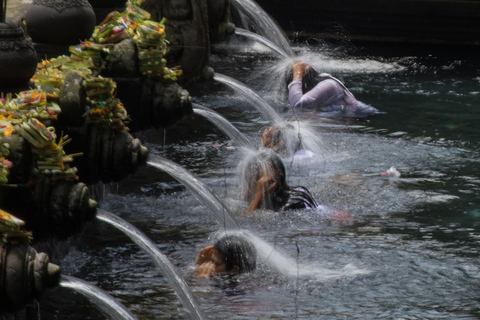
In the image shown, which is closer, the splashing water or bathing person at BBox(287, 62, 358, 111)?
the splashing water

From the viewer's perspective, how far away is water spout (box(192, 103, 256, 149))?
1003 centimetres

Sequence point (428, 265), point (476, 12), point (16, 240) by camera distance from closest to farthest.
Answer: point (16, 240), point (428, 265), point (476, 12)

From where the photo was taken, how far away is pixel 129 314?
19.2 feet

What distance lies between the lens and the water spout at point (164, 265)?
6.39 metres

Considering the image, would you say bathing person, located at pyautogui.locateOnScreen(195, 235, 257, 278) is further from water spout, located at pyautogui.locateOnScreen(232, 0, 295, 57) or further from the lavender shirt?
water spout, located at pyautogui.locateOnScreen(232, 0, 295, 57)

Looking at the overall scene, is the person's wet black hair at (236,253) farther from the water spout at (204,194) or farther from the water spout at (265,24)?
the water spout at (265,24)

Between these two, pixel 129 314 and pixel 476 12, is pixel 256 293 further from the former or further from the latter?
pixel 476 12

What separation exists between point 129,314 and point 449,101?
890 centimetres

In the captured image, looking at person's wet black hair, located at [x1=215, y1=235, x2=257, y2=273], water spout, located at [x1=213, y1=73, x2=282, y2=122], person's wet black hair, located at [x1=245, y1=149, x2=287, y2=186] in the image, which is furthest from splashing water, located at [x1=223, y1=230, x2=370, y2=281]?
water spout, located at [x1=213, y1=73, x2=282, y2=122]

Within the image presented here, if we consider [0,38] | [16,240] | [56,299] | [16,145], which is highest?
[0,38]

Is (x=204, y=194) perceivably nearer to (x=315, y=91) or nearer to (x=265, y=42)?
(x=315, y=91)

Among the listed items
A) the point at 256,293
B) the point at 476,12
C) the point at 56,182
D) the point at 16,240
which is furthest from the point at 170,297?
the point at 476,12

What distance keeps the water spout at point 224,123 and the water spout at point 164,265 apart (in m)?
3.06

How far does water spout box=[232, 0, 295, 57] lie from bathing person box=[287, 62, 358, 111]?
3.33 meters
